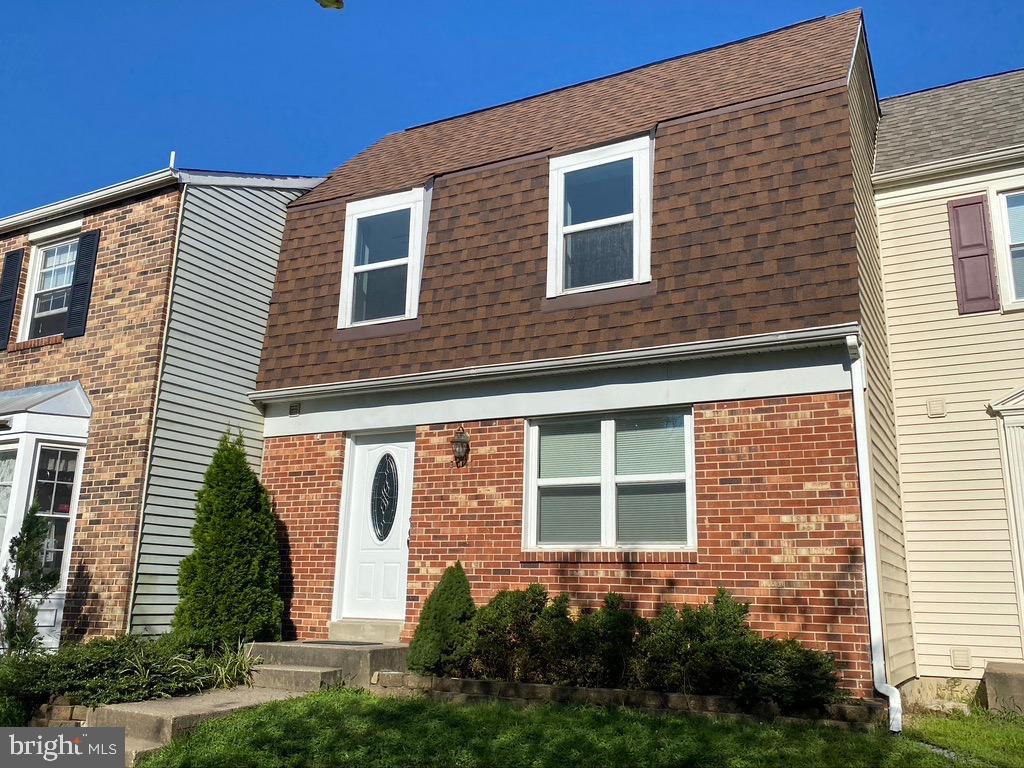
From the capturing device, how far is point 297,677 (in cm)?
829

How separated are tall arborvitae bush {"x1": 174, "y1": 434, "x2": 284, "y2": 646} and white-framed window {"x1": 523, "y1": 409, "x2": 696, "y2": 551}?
301cm

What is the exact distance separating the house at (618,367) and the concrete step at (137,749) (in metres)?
3.00

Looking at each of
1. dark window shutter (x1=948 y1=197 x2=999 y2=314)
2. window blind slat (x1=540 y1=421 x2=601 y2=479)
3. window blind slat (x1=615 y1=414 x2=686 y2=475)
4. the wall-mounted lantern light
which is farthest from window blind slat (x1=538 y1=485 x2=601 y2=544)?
dark window shutter (x1=948 y1=197 x2=999 y2=314)

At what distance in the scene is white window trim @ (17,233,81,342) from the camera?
11523mm

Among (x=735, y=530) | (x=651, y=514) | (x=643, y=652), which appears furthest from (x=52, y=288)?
(x=735, y=530)

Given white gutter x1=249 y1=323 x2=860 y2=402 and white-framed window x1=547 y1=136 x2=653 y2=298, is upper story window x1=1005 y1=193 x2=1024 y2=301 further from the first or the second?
white-framed window x1=547 y1=136 x2=653 y2=298

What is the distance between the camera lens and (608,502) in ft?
28.6

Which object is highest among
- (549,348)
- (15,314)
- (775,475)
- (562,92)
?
(562,92)

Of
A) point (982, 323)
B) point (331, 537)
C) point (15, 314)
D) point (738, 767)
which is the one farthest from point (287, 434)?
point (982, 323)

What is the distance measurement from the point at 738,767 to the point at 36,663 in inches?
244

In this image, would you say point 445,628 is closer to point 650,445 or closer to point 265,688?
point 265,688

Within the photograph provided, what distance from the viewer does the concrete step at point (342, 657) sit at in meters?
8.38

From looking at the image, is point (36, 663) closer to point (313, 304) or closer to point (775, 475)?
point (313, 304)

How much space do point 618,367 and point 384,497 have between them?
3.25m
